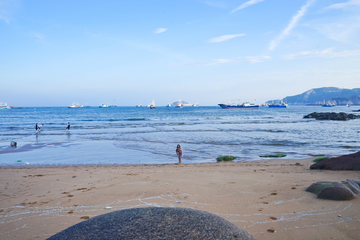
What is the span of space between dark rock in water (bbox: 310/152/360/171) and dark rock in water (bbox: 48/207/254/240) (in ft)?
32.8

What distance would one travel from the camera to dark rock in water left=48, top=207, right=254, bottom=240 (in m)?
1.98

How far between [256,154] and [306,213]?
12619 mm

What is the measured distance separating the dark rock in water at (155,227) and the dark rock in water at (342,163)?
9985 millimetres

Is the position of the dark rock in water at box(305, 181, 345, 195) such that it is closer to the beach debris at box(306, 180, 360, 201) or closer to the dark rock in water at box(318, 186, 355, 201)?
the beach debris at box(306, 180, 360, 201)

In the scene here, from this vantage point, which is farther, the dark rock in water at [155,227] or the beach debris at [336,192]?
the beach debris at [336,192]

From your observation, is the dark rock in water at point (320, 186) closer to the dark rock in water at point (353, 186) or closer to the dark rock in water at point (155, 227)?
the dark rock in water at point (353, 186)

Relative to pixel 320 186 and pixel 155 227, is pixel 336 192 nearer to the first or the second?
pixel 320 186

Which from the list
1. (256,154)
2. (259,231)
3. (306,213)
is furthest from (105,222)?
(256,154)

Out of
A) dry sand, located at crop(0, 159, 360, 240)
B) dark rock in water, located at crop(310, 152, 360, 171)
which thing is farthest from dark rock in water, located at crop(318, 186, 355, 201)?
dark rock in water, located at crop(310, 152, 360, 171)

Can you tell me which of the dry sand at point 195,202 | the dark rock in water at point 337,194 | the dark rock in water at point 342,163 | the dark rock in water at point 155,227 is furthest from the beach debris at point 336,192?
the dark rock in water at point 155,227

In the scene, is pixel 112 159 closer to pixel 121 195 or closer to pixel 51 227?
pixel 121 195

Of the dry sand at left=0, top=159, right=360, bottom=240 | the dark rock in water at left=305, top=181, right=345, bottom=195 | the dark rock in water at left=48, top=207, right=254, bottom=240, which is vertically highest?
the dark rock in water at left=48, top=207, right=254, bottom=240

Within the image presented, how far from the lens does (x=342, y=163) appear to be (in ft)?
33.5

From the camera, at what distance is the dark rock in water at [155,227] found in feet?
6.51
